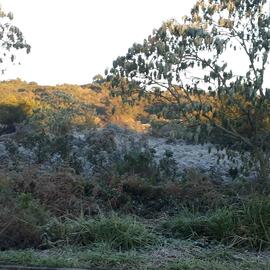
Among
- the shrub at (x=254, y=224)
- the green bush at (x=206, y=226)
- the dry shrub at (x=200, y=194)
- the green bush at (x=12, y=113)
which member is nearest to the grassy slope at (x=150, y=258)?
the shrub at (x=254, y=224)

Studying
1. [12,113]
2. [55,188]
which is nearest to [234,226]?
[55,188]

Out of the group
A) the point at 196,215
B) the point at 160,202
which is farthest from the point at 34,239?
the point at 160,202

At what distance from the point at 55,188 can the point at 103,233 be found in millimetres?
2370

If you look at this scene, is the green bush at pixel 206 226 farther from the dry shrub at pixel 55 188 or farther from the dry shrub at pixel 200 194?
the dry shrub at pixel 55 188

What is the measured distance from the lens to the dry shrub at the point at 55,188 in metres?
10.3

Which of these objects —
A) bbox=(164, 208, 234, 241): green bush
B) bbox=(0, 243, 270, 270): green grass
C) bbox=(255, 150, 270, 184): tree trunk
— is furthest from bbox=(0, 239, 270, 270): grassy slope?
bbox=(255, 150, 270, 184): tree trunk

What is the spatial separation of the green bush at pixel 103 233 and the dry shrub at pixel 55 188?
123 cm

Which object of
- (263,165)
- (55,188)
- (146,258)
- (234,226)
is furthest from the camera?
(263,165)

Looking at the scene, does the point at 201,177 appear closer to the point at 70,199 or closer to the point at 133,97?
the point at 133,97

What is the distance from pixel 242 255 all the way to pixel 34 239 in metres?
2.93

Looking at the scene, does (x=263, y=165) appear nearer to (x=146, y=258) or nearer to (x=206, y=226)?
(x=206, y=226)

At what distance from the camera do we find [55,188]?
35.3ft

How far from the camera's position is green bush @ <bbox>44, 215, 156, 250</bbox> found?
8.42 m

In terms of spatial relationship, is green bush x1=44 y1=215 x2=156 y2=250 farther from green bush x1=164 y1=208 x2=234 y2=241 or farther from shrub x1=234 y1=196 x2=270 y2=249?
shrub x1=234 y1=196 x2=270 y2=249
